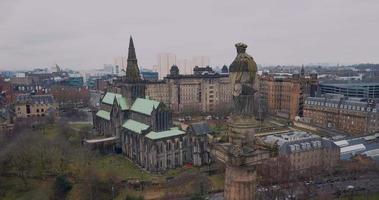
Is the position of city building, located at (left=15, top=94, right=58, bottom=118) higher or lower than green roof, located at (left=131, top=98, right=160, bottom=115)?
lower

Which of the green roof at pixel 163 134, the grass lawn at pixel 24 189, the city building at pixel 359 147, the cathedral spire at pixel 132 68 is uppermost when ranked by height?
the cathedral spire at pixel 132 68

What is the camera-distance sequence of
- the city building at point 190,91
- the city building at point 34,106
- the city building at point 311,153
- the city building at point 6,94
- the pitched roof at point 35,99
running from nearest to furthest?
the city building at point 311,153, the city building at point 34,106, the pitched roof at point 35,99, the city building at point 6,94, the city building at point 190,91

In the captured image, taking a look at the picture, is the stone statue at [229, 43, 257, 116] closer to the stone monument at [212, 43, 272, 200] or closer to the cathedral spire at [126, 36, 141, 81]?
the stone monument at [212, 43, 272, 200]

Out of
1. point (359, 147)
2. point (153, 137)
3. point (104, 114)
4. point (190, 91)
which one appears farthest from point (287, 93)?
point (153, 137)

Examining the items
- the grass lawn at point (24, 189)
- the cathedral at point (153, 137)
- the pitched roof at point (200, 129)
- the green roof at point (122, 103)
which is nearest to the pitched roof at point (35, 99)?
the green roof at point (122, 103)

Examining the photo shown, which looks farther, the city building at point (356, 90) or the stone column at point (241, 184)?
the city building at point (356, 90)

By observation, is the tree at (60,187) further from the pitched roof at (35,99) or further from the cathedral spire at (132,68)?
the pitched roof at (35,99)

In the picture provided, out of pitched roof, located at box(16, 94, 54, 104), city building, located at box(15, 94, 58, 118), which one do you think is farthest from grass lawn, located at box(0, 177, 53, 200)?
pitched roof, located at box(16, 94, 54, 104)
